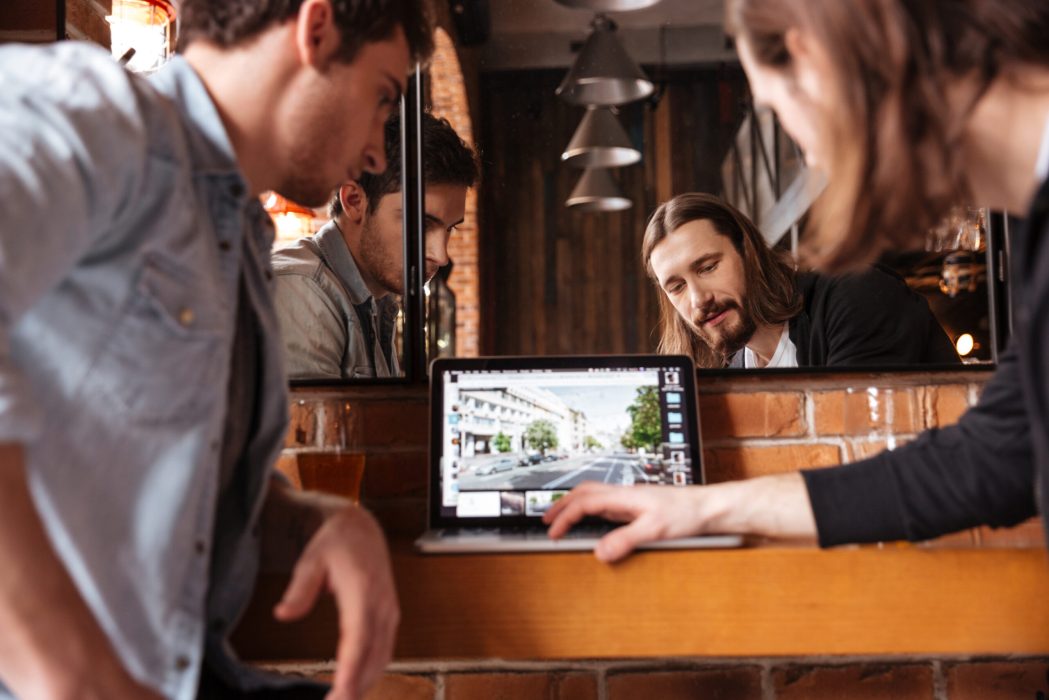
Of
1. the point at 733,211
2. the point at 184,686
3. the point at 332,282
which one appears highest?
the point at 733,211

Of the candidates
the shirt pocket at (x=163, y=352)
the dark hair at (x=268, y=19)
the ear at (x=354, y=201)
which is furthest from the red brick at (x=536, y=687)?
the dark hair at (x=268, y=19)

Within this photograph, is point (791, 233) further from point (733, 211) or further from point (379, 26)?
point (379, 26)

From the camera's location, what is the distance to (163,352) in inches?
33.5

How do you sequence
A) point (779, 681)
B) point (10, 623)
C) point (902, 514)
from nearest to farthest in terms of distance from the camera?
1. point (10, 623)
2. point (902, 514)
3. point (779, 681)

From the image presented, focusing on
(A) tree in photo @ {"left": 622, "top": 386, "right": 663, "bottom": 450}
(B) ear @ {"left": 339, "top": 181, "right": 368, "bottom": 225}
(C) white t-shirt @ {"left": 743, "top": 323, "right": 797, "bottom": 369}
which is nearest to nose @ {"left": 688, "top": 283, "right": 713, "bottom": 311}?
(C) white t-shirt @ {"left": 743, "top": 323, "right": 797, "bottom": 369}

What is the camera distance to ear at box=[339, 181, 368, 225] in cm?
164

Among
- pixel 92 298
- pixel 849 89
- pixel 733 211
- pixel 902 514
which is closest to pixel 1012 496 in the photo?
pixel 902 514

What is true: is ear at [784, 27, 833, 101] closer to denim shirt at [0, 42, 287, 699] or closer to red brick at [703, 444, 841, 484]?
denim shirt at [0, 42, 287, 699]

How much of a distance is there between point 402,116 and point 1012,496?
41.4 inches

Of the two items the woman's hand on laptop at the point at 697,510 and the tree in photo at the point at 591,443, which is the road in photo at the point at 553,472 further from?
the woman's hand on laptop at the point at 697,510

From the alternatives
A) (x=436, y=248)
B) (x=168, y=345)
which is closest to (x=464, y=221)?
(x=436, y=248)

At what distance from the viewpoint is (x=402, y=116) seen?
1.65 meters

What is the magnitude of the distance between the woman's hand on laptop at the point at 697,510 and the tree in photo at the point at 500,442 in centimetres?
20

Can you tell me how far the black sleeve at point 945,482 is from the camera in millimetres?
1130
